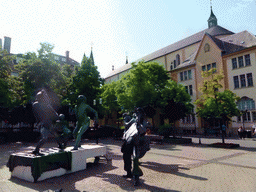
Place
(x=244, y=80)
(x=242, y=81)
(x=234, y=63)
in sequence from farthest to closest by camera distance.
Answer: (x=234, y=63) → (x=242, y=81) → (x=244, y=80)

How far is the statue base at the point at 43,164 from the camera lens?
6227mm

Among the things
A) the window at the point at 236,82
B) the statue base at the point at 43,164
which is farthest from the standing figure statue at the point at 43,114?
the window at the point at 236,82

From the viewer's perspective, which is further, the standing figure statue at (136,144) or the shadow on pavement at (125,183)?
the standing figure statue at (136,144)

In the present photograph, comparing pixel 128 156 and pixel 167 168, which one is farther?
pixel 167 168

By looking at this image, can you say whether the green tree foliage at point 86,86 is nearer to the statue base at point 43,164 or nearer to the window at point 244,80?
→ the window at point 244,80

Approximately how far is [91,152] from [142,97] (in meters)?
16.3

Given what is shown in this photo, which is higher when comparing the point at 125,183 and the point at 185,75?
the point at 185,75

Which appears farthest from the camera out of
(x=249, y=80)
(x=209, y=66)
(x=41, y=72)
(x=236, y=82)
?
(x=209, y=66)

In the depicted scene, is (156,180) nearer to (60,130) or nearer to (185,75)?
(60,130)

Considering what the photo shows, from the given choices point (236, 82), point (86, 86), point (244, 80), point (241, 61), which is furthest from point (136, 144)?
point (241, 61)

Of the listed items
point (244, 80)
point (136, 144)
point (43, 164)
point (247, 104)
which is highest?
point (244, 80)

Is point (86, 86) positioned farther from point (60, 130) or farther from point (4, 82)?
point (60, 130)

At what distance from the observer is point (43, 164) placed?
641cm

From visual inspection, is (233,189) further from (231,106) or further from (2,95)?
(2,95)
